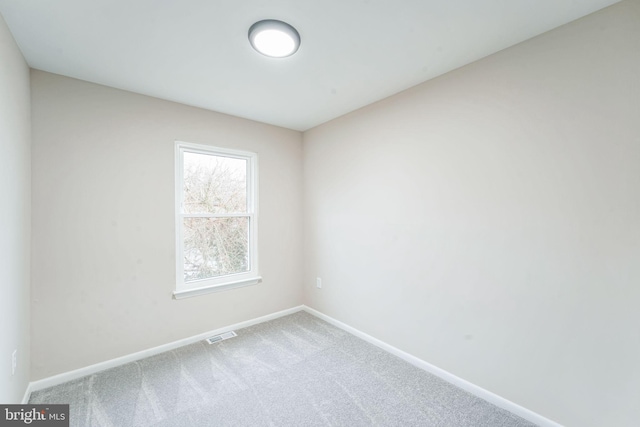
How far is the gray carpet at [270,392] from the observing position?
1.84 m

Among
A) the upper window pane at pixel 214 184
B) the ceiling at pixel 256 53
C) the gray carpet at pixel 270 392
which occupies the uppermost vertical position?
the ceiling at pixel 256 53

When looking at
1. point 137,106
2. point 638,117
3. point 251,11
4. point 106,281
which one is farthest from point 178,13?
point 638,117

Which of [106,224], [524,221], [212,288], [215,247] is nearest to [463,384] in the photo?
[524,221]

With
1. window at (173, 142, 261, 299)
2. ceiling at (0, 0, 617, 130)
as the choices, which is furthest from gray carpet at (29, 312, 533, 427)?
ceiling at (0, 0, 617, 130)

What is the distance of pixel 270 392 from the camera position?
2113mm

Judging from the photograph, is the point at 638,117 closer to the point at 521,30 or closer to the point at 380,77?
the point at 521,30

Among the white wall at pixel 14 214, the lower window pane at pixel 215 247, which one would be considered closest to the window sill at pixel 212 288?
the lower window pane at pixel 215 247

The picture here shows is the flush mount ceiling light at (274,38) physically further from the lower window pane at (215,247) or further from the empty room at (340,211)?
the lower window pane at (215,247)

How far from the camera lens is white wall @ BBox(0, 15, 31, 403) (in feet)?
5.05

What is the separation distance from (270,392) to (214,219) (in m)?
1.81

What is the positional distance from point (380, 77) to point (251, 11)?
116 centimetres

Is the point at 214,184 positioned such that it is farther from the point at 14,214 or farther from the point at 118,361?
the point at 118,361

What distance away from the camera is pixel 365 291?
295 centimetres

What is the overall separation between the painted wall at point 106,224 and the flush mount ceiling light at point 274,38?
1399mm
